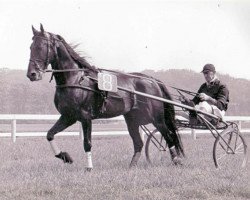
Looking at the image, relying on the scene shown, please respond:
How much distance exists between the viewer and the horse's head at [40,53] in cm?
789

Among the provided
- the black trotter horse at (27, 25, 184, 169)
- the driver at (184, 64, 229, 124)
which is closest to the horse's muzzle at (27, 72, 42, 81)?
the black trotter horse at (27, 25, 184, 169)

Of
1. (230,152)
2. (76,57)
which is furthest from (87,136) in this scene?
(230,152)

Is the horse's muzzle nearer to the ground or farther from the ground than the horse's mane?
nearer to the ground

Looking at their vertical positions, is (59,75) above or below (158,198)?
above

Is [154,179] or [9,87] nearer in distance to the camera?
[154,179]

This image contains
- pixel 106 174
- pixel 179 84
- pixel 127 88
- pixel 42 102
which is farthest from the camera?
pixel 179 84

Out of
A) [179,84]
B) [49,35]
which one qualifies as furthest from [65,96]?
[179,84]

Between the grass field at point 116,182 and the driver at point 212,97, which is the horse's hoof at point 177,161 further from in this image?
the driver at point 212,97

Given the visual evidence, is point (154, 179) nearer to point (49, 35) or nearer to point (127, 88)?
point (127, 88)

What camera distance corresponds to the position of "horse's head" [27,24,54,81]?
789 centimetres

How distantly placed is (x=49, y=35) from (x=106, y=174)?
8.12 ft

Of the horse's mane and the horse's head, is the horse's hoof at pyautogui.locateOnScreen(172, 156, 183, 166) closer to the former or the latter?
the horse's mane

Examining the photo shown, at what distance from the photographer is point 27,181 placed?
23.0ft

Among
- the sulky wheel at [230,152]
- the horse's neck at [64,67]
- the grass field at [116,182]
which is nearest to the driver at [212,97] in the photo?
the sulky wheel at [230,152]
